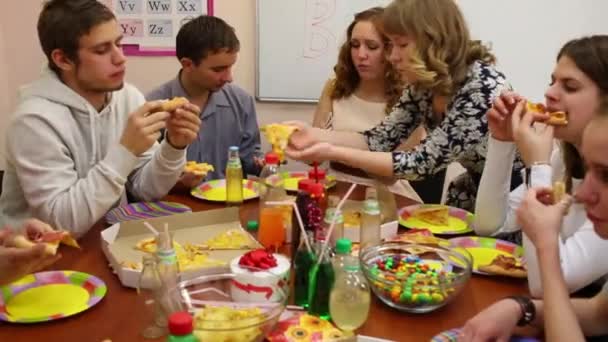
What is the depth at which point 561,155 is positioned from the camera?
1794 millimetres

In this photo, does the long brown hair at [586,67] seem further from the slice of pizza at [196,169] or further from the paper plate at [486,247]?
the slice of pizza at [196,169]

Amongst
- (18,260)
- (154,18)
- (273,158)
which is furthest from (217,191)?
(154,18)

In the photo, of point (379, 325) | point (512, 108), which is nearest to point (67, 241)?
point (379, 325)

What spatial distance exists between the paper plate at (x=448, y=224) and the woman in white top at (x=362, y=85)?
962mm

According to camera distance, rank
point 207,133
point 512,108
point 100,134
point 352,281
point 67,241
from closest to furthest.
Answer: point 352,281 < point 67,241 < point 512,108 < point 100,134 < point 207,133

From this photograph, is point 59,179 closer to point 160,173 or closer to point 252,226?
point 160,173

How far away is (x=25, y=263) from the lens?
131cm

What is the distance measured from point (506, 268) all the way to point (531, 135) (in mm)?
420

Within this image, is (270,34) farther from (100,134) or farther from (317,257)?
(317,257)

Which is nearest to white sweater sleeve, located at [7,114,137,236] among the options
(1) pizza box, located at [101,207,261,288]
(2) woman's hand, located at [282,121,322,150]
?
(1) pizza box, located at [101,207,261,288]

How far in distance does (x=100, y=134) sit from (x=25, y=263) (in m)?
0.86

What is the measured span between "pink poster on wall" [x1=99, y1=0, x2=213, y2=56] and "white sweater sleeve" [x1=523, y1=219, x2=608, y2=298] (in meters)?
2.71

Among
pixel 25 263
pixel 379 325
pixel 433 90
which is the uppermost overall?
pixel 433 90

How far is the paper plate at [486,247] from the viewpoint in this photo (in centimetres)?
166
